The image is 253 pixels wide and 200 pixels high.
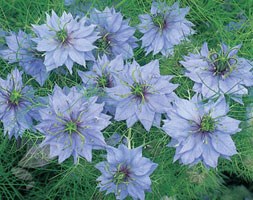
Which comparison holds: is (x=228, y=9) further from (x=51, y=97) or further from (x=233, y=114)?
(x=51, y=97)

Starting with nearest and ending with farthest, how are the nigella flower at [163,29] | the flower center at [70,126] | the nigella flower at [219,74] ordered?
the flower center at [70,126]
the nigella flower at [219,74]
the nigella flower at [163,29]

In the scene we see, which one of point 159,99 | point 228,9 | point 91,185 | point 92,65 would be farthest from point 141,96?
Answer: point 228,9

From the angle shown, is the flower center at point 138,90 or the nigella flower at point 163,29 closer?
the flower center at point 138,90

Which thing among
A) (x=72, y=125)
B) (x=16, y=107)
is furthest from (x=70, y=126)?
(x=16, y=107)

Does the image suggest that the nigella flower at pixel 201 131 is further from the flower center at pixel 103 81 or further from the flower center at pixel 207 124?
the flower center at pixel 103 81

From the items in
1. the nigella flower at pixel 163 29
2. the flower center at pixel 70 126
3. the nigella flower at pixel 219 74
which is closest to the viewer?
the flower center at pixel 70 126

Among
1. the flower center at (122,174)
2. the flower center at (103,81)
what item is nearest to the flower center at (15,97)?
the flower center at (103,81)
